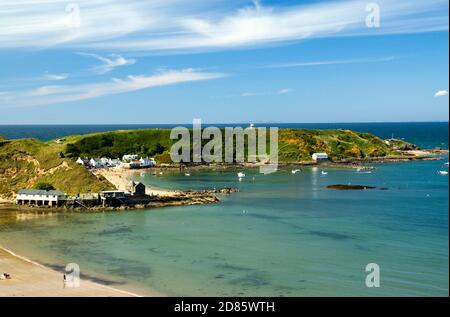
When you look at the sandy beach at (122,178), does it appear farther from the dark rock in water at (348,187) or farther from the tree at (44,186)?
the dark rock in water at (348,187)

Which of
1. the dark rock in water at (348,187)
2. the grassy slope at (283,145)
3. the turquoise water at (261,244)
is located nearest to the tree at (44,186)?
the turquoise water at (261,244)

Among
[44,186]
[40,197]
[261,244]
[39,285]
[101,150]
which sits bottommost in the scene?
[39,285]

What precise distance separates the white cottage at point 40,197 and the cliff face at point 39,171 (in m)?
4.95

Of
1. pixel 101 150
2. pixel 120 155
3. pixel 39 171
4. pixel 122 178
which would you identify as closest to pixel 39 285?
pixel 39 171

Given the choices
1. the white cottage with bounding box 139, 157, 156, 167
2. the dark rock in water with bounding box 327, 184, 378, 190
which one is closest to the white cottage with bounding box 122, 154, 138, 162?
the white cottage with bounding box 139, 157, 156, 167

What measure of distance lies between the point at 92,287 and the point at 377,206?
46.9 m

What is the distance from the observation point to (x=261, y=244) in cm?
5125

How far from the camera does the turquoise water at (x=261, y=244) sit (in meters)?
39.3

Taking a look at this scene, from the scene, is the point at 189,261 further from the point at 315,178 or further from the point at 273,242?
the point at 315,178

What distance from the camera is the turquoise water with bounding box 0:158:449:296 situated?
39344mm

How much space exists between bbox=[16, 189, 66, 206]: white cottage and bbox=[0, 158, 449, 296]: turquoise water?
5833 millimetres

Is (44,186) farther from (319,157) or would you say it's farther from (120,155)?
(319,157)

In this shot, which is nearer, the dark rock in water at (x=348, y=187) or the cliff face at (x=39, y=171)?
the cliff face at (x=39, y=171)
